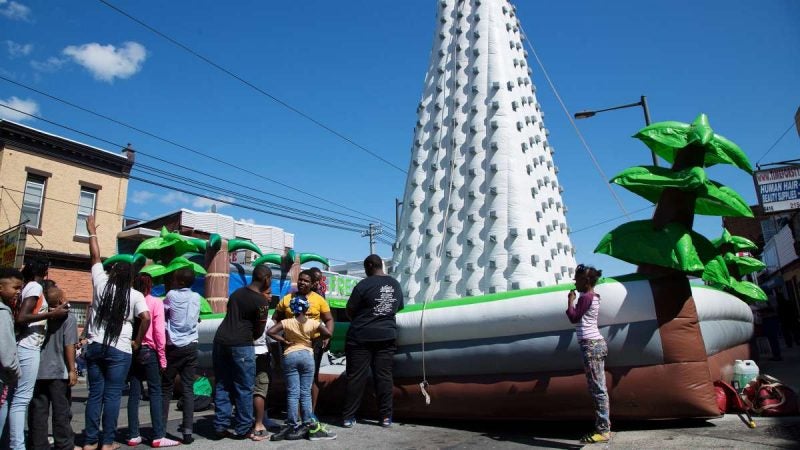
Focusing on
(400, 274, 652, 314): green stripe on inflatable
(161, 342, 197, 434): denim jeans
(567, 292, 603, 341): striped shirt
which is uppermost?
(400, 274, 652, 314): green stripe on inflatable

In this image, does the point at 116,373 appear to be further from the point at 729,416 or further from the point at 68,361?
the point at 729,416

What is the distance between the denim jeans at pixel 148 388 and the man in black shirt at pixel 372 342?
5.66 ft

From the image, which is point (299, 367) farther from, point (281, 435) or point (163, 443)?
point (163, 443)

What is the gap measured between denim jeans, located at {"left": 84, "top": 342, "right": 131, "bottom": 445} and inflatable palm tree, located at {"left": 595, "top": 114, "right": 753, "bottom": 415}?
4464 millimetres

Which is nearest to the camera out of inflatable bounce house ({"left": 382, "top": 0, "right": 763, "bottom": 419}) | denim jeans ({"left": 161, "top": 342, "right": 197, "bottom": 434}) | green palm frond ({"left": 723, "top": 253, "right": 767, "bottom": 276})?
inflatable bounce house ({"left": 382, "top": 0, "right": 763, "bottom": 419})

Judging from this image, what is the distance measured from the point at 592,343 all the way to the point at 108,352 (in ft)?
13.2

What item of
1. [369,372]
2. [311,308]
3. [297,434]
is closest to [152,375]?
[297,434]

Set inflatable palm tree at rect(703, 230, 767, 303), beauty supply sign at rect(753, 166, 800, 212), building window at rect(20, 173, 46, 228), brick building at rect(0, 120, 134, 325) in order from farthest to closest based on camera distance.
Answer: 1. building window at rect(20, 173, 46, 228)
2. brick building at rect(0, 120, 134, 325)
3. beauty supply sign at rect(753, 166, 800, 212)
4. inflatable palm tree at rect(703, 230, 767, 303)

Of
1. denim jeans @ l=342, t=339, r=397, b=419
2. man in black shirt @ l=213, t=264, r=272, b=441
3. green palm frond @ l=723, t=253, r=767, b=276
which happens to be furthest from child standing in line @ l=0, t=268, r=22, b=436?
green palm frond @ l=723, t=253, r=767, b=276

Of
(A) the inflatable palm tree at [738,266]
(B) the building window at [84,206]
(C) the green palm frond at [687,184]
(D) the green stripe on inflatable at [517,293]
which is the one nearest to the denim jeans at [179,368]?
(D) the green stripe on inflatable at [517,293]

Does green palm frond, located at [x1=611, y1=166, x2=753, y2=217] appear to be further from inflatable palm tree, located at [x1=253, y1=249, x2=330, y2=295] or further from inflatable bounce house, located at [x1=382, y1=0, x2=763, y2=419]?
inflatable palm tree, located at [x1=253, y1=249, x2=330, y2=295]

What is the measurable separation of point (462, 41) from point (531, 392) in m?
5.88

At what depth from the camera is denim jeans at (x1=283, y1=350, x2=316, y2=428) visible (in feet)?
16.3

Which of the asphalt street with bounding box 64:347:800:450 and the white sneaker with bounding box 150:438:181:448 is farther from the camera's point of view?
the white sneaker with bounding box 150:438:181:448
